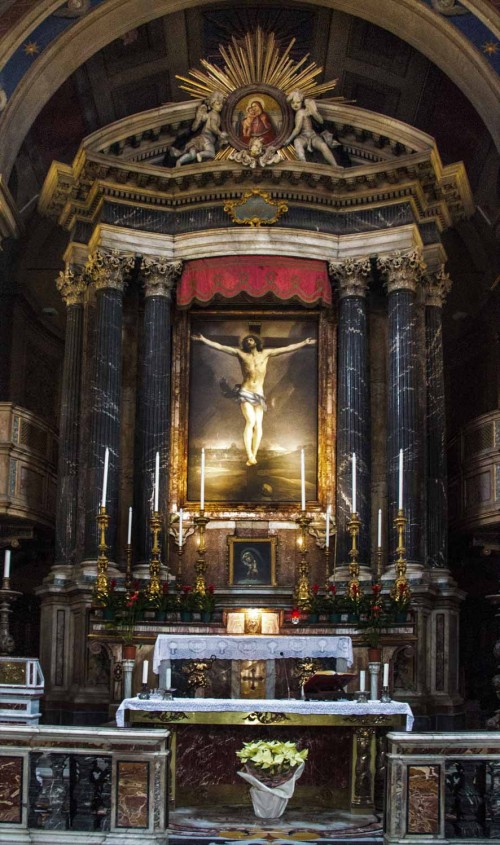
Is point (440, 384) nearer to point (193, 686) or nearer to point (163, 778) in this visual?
point (193, 686)

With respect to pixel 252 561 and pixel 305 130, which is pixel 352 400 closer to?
pixel 252 561

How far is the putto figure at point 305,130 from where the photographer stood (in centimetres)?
1905

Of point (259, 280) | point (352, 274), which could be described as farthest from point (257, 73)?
point (352, 274)

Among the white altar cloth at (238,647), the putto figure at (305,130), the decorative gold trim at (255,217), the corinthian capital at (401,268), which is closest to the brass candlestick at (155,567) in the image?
the white altar cloth at (238,647)

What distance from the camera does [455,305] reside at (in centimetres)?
2258

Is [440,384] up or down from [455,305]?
down

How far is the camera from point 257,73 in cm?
1959

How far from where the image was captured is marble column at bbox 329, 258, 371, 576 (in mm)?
17766

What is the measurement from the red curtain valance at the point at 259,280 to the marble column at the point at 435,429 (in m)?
1.54

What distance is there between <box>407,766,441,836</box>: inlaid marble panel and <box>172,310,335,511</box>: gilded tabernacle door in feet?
25.7

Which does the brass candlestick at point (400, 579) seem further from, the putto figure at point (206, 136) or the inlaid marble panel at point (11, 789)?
the putto figure at point (206, 136)

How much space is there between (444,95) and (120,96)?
491cm

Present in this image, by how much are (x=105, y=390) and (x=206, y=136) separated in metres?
3.97

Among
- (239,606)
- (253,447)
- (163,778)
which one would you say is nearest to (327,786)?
(163,778)
